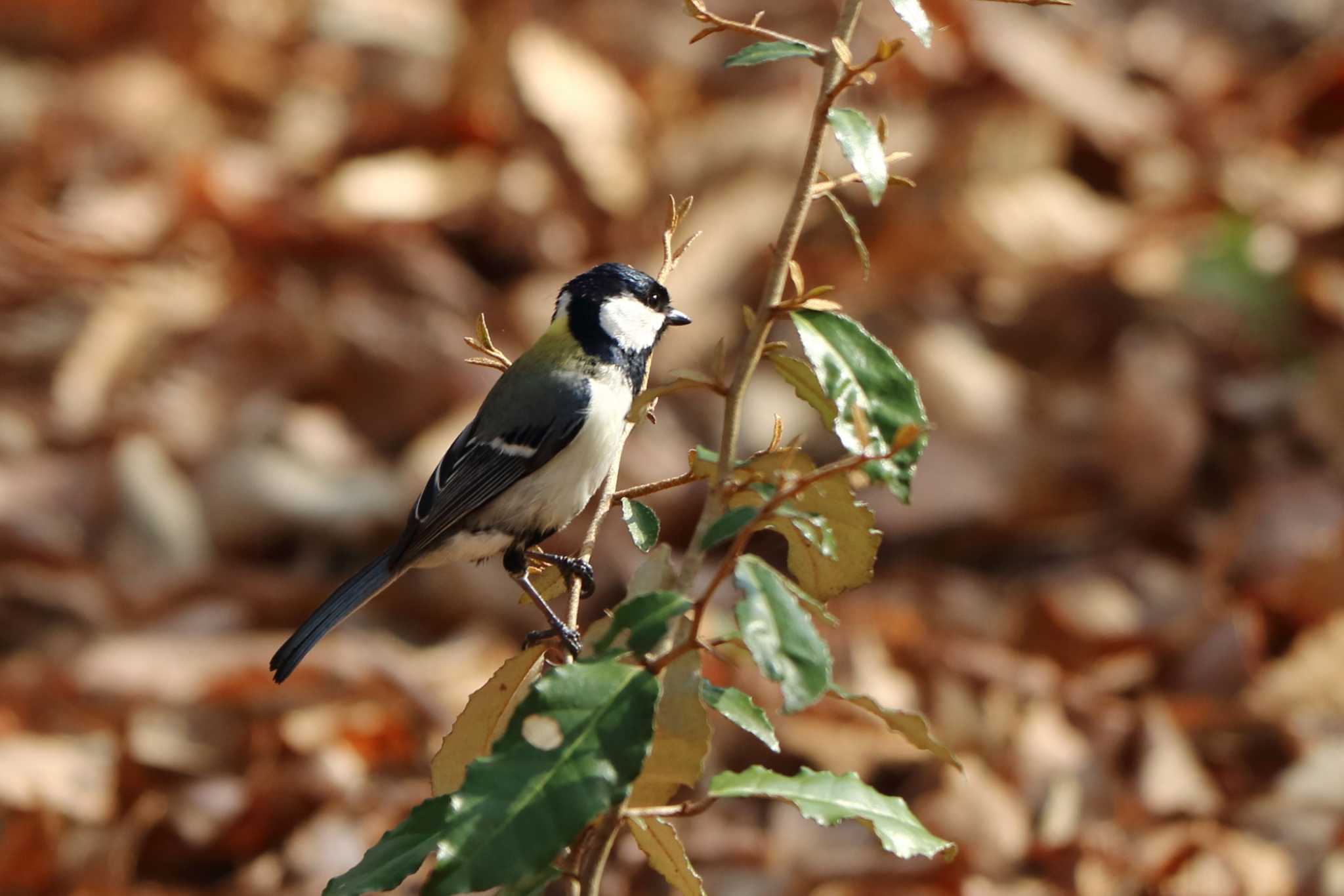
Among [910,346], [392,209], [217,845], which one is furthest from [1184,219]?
[217,845]

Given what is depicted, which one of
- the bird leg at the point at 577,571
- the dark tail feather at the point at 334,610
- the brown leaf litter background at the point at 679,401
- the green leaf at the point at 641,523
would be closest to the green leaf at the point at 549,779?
the green leaf at the point at 641,523

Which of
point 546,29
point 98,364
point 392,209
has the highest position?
point 546,29

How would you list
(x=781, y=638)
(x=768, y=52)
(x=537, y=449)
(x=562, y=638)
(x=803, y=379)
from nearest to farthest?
(x=781, y=638), (x=768, y=52), (x=803, y=379), (x=562, y=638), (x=537, y=449)

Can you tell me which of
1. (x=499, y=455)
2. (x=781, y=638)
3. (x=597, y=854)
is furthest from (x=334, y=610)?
(x=781, y=638)

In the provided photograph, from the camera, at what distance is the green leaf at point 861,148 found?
111 cm

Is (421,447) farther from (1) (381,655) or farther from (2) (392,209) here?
(2) (392,209)

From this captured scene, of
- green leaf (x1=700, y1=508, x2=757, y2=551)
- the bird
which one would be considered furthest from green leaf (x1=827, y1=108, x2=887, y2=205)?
the bird

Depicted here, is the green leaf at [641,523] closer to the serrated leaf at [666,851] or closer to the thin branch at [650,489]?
the thin branch at [650,489]

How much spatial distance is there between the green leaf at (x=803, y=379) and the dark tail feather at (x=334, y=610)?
0.80 meters

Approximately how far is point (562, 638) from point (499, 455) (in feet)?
2.13

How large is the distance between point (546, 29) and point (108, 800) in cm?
271

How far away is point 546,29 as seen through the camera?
452 centimetres

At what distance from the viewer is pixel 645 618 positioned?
43.1 inches

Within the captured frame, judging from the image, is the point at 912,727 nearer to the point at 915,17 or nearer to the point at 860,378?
the point at 860,378
